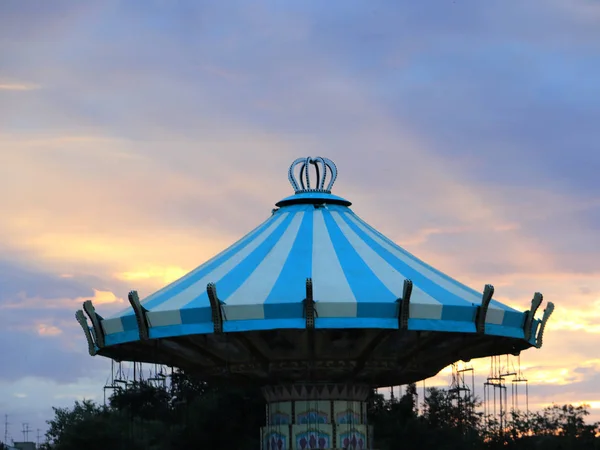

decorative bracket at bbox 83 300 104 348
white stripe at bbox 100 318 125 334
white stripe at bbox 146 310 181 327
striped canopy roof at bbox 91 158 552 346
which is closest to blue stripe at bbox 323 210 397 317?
striped canopy roof at bbox 91 158 552 346

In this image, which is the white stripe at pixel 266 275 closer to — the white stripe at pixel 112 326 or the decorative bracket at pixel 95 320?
the white stripe at pixel 112 326

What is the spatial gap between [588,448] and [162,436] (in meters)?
15.1

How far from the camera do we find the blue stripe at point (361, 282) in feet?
63.2

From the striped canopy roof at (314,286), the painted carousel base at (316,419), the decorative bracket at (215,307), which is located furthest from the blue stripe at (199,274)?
the painted carousel base at (316,419)

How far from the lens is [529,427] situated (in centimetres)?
5281

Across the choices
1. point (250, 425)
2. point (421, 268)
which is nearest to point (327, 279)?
point (421, 268)

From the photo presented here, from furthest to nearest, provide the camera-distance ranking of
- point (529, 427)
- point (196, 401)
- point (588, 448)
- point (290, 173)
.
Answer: point (529, 427) < point (588, 448) < point (196, 401) < point (290, 173)

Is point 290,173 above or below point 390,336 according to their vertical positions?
above

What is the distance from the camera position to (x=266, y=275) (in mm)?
20516

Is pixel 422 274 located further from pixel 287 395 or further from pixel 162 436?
pixel 162 436

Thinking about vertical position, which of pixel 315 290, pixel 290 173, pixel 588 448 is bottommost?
pixel 588 448

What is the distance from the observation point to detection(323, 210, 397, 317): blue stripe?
1927 cm

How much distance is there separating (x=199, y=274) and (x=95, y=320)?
1926 mm

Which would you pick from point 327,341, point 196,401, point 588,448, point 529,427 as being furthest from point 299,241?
point 529,427
